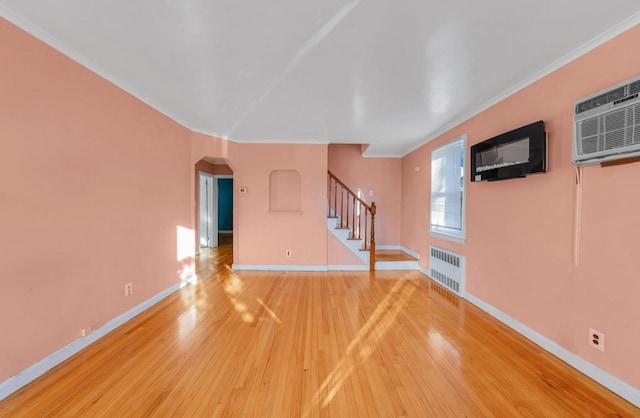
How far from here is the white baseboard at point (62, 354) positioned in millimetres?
1805

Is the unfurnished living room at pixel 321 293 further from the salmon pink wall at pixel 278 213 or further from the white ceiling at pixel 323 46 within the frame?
the salmon pink wall at pixel 278 213

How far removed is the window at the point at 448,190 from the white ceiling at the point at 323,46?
89 cm

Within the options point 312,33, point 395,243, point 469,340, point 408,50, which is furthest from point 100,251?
point 395,243

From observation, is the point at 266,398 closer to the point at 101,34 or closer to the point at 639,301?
the point at 639,301

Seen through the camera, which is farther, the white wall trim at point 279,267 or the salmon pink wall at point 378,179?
the salmon pink wall at point 378,179

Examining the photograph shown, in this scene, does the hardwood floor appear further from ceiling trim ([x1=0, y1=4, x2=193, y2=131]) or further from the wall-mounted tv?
ceiling trim ([x1=0, y1=4, x2=193, y2=131])

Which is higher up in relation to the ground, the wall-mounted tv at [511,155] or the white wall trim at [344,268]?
the wall-mounted tv at [511,155]

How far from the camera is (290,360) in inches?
87.4

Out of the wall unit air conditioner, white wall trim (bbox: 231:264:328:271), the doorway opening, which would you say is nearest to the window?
the wall unit air conditioner

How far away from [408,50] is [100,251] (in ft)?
11.2

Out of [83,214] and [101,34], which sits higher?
[101,34]

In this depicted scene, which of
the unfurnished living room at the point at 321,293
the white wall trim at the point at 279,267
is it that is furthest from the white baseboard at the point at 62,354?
the white wall trim at the point at 279,267

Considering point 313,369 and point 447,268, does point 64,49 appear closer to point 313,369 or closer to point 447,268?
point 313,369

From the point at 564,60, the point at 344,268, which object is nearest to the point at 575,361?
the point at 564,60
